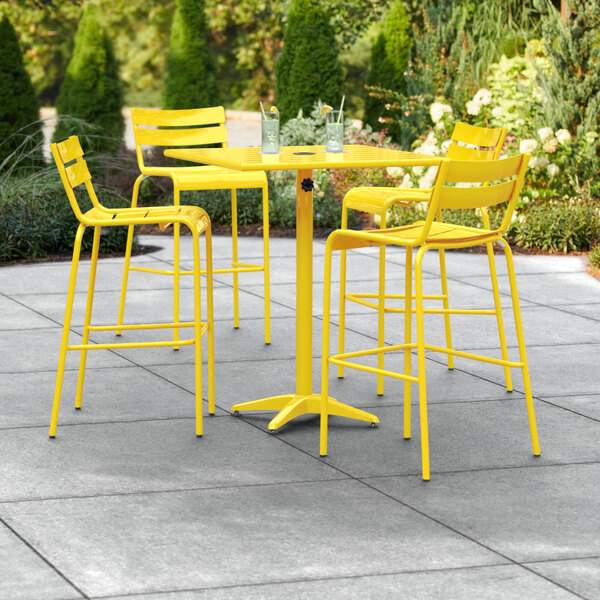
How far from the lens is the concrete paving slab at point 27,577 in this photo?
313cm

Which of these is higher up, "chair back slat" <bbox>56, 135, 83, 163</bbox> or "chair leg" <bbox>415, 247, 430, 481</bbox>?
"chair back slat" <bbox>56, 135, 83, 163</bbox>

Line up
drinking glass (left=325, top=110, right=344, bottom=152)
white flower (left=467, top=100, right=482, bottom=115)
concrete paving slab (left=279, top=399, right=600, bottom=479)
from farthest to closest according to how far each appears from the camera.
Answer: white flower (left=467, top=100, right=482, bottom=115)
drinking glass (left=325, top=110, right=344, bottom=152)
concrete paving slab (left=279, top=399, right=600, bottom=479)

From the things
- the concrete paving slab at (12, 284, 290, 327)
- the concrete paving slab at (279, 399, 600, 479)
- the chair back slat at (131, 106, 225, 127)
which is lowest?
the concrete paving slab at (12, 284, 290, 327)

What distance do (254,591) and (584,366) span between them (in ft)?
10.1

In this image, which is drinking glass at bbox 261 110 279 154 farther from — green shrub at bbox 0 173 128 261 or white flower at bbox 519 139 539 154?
white flower at bbox 519 139 539 154

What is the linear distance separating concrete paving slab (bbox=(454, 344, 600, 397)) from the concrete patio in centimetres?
2

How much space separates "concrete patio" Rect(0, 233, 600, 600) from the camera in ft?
10.7

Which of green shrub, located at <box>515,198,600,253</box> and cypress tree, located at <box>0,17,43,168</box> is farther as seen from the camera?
cypress tree, located at <box>0,17,43,168</box>

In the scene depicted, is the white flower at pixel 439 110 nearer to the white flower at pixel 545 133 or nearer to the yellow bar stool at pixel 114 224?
the white flower at pixel 545 133

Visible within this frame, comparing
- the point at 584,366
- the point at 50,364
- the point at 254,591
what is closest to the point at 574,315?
the point at 584,366

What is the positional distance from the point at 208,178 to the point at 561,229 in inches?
169

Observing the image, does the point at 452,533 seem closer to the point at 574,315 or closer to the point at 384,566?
the point at 384,566

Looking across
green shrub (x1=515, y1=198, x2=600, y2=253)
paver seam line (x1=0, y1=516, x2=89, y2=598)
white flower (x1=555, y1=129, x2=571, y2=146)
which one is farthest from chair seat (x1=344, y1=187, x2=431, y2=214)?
white flower (x1=555, y1=129, x2=571, y2=146)

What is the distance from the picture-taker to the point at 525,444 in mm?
4539
